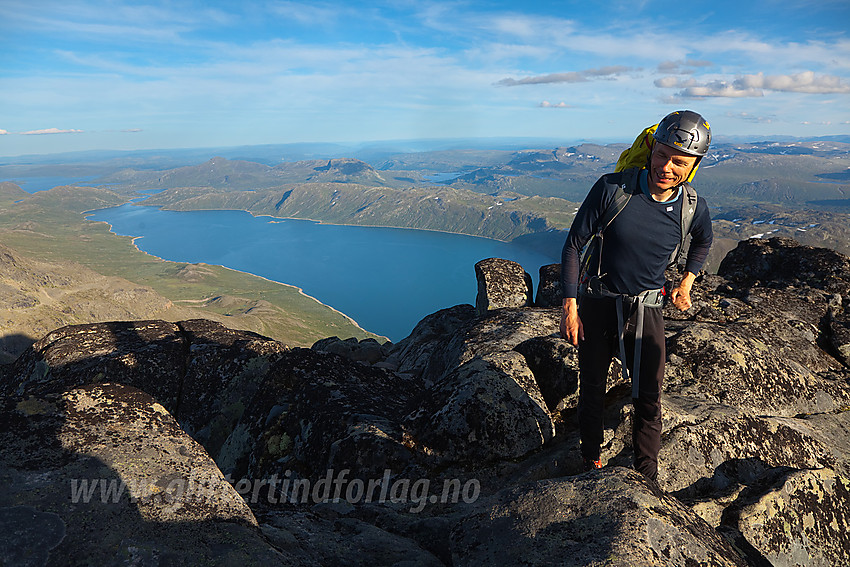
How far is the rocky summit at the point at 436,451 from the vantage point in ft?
18.4

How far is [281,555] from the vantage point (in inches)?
226

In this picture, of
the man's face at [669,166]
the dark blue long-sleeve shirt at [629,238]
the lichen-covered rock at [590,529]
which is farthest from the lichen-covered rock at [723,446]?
the man's face at [669,166]

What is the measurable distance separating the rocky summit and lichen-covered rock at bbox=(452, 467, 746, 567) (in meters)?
0.03

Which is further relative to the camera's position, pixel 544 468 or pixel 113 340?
pixel 113 340

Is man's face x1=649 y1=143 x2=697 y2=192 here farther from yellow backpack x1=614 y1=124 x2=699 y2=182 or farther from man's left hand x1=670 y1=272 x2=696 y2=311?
man's left hand x1=670 y1=272 x2=696 y2=311

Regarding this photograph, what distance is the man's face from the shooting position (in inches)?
287

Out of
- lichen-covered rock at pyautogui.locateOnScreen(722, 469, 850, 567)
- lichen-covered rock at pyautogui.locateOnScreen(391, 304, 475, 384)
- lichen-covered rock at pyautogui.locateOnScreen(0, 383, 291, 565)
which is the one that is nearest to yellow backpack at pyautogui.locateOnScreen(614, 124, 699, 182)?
lichen-covered rock at pyautogui.locateOnScreen(722, 469, 850, 567)

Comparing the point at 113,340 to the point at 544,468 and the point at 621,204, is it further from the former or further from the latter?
the point at 621,204

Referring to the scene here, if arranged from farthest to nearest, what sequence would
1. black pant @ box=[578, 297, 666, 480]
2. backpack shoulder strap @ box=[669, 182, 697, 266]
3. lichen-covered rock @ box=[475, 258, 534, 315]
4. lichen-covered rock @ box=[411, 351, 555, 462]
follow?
lichen-covered rock @ box=[475, 258, 534, 315] → lichen-covered rock @ box=[411, 351, 555, 462] → black pant @ box=[578, 297, 666, 480] → backpack shoulder strap @ box=[669, 182, 697, 266]

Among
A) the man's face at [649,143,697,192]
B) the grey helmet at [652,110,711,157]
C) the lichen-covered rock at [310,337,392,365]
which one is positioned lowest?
the lichen-covered rock at [310,337,392,365]

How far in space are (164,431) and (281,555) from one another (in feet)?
10.0

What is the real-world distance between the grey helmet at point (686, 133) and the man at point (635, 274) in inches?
0.6

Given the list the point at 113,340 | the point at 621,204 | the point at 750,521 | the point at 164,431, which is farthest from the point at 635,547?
the point at 113,340

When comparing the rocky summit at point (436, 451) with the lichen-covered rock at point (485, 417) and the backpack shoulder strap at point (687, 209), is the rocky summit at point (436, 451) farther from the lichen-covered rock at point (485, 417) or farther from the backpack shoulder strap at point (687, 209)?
the backpack shoulder strap at point (687, 209)
